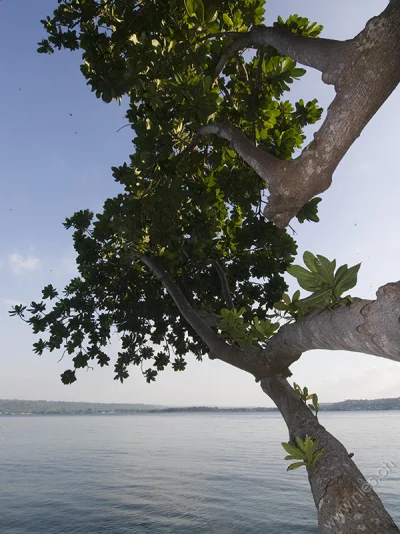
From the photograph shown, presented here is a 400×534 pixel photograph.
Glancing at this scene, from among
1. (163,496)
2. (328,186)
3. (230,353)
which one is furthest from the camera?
(163,496)

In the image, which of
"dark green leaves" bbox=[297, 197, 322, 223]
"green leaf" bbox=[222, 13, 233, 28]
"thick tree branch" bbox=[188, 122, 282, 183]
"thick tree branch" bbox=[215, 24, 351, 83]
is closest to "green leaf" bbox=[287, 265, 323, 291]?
"thick tree branch" bbox=[188, 122, 282, 183]

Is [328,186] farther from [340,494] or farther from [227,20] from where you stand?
[227,20]

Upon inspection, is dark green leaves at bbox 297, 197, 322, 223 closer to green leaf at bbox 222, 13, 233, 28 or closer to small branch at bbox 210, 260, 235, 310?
small branch at bbox 210, 260, 235, 310

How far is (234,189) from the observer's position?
6699 mm

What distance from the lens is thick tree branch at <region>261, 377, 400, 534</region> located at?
2.81 m

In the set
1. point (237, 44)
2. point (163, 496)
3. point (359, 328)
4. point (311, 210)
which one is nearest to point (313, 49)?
point (237, 44)

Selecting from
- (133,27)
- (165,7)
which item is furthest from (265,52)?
(133,27)

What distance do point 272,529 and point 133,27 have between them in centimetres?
1417

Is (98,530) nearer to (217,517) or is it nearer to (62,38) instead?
(217,517)

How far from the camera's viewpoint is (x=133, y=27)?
493 centimetres

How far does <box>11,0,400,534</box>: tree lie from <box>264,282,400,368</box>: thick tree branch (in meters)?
0.01

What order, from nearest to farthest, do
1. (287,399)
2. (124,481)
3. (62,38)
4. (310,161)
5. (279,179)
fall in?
(310,161)
(279,179)
(287,399)
(62,38)
(124,481)

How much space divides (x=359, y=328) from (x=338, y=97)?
5.48ft

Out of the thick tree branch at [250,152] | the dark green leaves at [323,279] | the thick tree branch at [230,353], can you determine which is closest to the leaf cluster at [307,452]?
the thick tree branch at [230,353]
